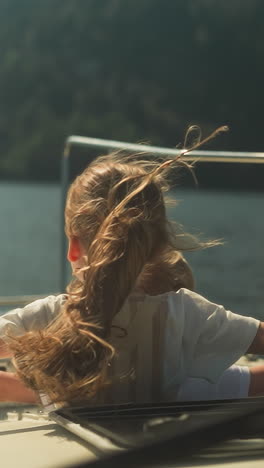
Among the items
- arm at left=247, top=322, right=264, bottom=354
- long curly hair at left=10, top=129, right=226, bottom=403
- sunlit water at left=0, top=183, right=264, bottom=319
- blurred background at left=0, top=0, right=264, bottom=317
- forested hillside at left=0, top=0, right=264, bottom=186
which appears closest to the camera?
long curly hair at left=10, top=129, right=226, bottom=403

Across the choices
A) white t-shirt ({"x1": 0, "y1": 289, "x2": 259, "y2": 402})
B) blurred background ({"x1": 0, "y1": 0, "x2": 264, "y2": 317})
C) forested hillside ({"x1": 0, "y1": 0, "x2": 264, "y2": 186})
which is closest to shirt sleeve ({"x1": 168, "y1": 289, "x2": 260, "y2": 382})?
white t-shirt ({"x1": 0, "y1": 289, "x2": 259, "y2": 402})

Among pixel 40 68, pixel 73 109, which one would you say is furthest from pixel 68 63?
pixel 73 109

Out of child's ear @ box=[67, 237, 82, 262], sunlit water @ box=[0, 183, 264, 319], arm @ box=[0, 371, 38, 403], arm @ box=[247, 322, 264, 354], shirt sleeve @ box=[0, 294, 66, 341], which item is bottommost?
sunlit water @ box=[0, 183, 264, 319]

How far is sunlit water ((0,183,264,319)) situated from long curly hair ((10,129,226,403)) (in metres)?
0.43

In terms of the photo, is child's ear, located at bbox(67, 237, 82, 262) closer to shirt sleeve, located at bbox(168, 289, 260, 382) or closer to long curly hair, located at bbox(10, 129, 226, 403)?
long curly hair, located at bbox(10, 129, 226, 403)

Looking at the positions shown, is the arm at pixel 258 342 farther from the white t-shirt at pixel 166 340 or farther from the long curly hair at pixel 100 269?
the long curly hair at pixel 100 269

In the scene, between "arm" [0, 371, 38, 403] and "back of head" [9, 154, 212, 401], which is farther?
"arm" [0, 371, 38, 403]

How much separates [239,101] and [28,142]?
698 centimetres

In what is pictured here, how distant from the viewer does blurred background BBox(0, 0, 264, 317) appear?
2486 centimetres

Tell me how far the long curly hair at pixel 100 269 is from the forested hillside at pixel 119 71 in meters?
22.8

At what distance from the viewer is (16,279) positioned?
659 inches

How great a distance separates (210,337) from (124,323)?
14 centimetres

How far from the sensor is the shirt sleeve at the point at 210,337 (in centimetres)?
131

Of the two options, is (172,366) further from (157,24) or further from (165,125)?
(157,24)
